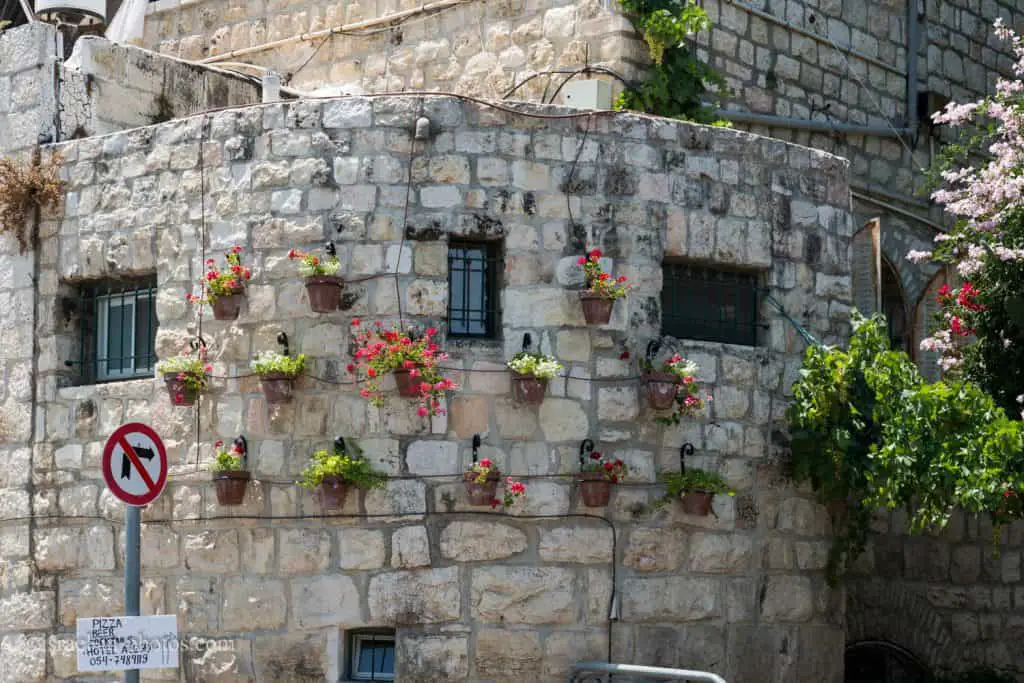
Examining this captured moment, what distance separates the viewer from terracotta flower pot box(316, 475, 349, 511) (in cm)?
1079

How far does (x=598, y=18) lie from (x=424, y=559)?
18.1ft

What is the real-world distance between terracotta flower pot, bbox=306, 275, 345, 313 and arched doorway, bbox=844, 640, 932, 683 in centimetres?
501

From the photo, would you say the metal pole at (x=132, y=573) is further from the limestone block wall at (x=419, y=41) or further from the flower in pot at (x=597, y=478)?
the limestone block wall at (x=419, y=41)

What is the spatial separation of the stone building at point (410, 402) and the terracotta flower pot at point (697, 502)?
0.17 m

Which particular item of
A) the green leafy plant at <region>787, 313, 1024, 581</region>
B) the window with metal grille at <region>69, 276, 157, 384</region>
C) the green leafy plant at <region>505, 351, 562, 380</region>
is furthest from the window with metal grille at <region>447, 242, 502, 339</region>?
the green leafy plant at <region>787, 313, 1024, 581</region>

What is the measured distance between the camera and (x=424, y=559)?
35.6 ft

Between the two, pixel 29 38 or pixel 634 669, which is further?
pixel 29 38

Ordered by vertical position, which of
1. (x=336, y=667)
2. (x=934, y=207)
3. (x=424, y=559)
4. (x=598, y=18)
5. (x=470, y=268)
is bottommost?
(x=336, y=667)

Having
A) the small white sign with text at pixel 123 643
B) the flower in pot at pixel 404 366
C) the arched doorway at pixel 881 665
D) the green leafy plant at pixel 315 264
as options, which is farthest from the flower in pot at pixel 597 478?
the arched doorway at pixel 881 665

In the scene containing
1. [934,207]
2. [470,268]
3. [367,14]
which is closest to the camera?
[470,268]

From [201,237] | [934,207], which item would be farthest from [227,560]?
[934,207]

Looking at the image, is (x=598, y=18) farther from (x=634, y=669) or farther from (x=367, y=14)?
(x=634, y=669)

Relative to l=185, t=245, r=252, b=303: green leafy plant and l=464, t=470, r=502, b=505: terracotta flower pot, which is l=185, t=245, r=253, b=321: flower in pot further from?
l=464, t=470, r=502, b=505: terracotta flower pot

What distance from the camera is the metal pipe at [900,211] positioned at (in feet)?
53.3
